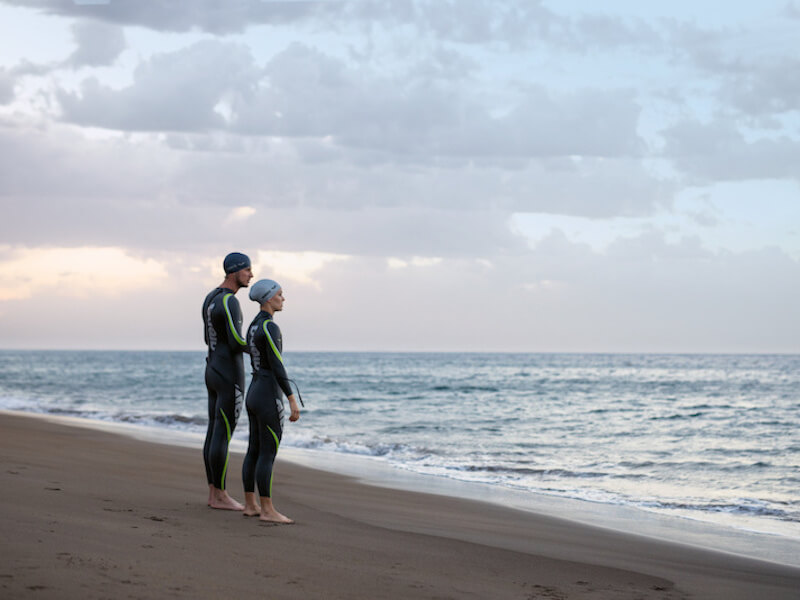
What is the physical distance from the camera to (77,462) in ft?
29.8

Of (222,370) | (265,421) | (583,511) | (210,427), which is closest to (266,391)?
(265,421)

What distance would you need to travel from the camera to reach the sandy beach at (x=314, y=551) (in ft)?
13.5

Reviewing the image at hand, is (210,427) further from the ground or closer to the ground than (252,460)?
further from the ground

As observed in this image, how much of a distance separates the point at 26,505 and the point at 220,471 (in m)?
1.46

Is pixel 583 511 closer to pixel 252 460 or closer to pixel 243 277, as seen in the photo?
pixel 252 460

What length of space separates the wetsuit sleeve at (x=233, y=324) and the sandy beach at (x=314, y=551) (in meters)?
1.31

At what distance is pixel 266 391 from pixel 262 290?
77 cm

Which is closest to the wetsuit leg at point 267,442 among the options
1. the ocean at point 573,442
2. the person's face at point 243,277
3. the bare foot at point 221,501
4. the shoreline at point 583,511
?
the bare foot at point 221,501

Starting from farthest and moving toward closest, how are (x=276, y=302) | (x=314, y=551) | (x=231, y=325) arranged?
(x=231, y=325) → (x=276, y=302) → (x=314, y=551)

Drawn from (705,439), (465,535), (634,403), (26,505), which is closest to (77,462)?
(26,505)

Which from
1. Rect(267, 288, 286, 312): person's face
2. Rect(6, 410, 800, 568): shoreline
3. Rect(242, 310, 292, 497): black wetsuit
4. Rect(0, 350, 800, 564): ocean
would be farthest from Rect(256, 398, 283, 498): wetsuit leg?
Rect(0, 350, 800, 564): ocean

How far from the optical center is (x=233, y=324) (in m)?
6.40

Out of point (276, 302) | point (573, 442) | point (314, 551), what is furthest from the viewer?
point (573, 442)

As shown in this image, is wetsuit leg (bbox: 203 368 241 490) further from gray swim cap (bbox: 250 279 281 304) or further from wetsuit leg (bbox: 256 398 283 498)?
gray swim cap (bbox: 250 279 281 304)
